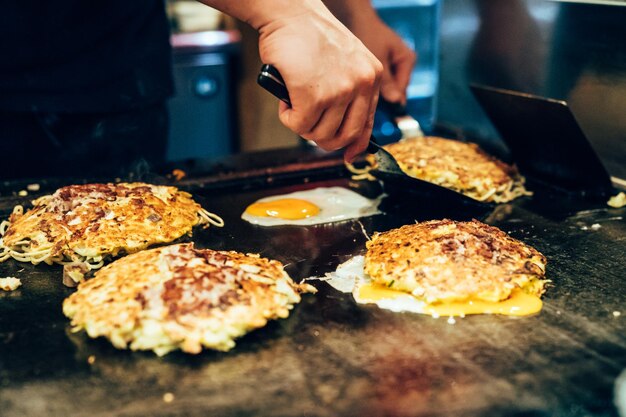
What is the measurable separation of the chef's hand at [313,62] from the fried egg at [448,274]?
0.54 meters

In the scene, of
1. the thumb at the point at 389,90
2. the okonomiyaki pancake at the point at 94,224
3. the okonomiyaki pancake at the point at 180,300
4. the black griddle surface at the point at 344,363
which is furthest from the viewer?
the thumb at the point at 389,90

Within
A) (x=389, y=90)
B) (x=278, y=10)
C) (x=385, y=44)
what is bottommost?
(x=389, y=90)

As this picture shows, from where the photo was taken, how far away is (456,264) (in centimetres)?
236

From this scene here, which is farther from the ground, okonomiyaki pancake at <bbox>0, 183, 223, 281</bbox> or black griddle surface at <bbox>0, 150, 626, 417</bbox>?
okonomiyaki pancake at <bbox>0, 183, 223, 281</bbox>

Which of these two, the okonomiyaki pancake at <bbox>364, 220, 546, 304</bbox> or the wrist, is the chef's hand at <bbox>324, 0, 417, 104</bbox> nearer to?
the wrist

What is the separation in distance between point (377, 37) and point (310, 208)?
1.35 metres

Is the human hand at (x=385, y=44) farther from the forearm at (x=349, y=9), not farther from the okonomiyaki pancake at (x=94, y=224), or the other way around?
the okonomiyaki pancake at (x=94, y=224)

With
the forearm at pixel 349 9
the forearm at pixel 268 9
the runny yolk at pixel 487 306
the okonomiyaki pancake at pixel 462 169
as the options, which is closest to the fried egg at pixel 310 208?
the okonomiyaki pancake at pixel 462 169

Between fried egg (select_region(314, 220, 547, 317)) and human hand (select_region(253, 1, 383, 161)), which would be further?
human hand (select_region(253, 1, 383, 161))

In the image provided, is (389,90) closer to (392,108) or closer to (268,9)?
(392,108)

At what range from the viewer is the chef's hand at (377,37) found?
392 centimetres

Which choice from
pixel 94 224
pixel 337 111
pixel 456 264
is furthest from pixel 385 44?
pixel 94 224

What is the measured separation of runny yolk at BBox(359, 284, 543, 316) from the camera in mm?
2219

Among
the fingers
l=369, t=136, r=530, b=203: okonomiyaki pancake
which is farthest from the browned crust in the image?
l=369, t=136, r=530, b=203: okonomiyaki pancake
